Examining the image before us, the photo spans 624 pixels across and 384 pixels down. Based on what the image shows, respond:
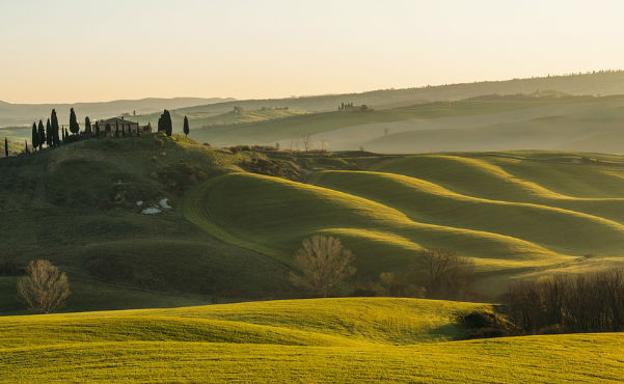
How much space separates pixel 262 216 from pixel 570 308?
72041 mm

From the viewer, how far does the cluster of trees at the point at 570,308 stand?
59344 mm

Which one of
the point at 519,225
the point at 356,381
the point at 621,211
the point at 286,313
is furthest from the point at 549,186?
the point at 356,381

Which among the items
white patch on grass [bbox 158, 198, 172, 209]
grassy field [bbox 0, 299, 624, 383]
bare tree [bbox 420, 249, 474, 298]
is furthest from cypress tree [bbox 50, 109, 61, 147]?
grassy field [bbox 0, 299, 624, 383]

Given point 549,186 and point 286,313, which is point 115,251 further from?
point 549,186

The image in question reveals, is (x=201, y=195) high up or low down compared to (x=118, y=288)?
up

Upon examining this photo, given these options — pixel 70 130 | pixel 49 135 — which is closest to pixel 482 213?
pixel 70 130

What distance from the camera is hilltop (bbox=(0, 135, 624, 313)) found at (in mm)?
96000

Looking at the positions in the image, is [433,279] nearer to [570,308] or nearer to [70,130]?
[570,308]

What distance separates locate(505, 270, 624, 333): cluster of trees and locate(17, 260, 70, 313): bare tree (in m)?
47.3

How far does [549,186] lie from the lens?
533 ft

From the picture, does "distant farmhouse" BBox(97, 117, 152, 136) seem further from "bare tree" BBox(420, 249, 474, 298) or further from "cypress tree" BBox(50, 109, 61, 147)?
"bare tree" BBox(420, 249, 474, 298)

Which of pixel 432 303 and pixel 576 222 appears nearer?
pixel 432 303

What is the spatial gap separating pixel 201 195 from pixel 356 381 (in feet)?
345

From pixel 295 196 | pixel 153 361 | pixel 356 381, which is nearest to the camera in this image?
pixel 356 381
